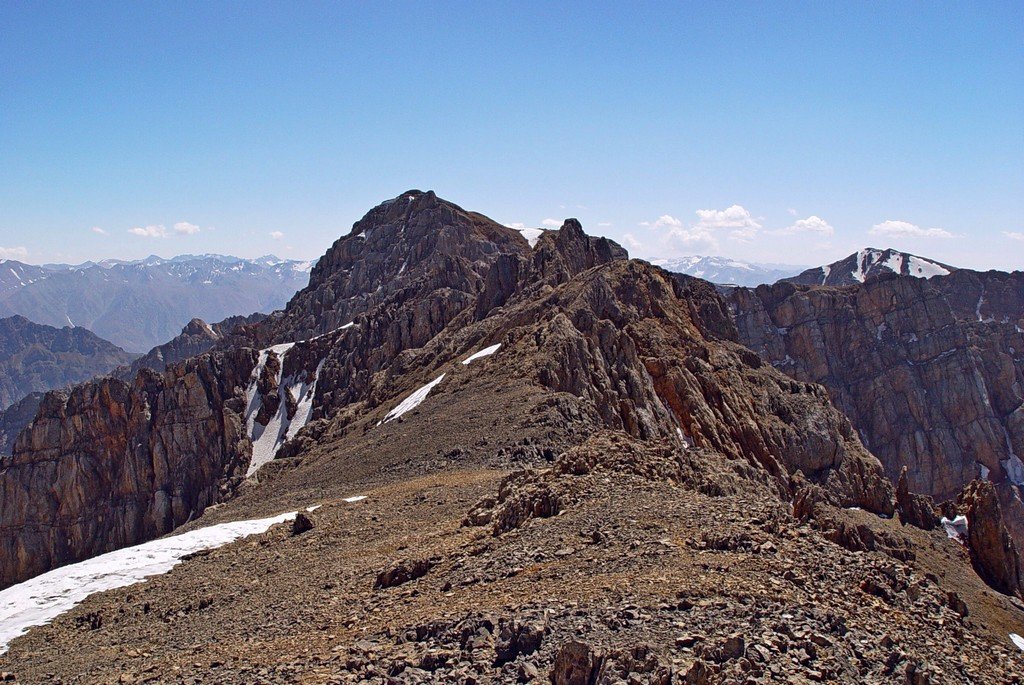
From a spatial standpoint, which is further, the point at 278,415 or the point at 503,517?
the point at 278,415

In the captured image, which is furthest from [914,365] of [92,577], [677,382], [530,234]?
[92,577]

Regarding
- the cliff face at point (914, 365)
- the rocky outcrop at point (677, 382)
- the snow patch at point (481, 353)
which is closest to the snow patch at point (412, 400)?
the snow patch at point (481, 353)

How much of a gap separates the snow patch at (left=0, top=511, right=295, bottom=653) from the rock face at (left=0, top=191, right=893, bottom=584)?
627 inches

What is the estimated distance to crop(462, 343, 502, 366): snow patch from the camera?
194ft

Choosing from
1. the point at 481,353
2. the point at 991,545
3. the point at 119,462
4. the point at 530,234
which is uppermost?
the point at 530,234

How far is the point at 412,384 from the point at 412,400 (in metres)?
9.95

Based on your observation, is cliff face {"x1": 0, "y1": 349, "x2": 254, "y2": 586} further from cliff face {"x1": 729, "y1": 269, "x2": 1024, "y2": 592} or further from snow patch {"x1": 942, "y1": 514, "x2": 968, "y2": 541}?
cliff face {"x1": 729, "y1": 269, "x2": 1024, "y2": 592}

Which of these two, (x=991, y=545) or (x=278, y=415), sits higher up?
(x=278, y=415)

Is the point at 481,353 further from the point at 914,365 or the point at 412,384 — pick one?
the point at 914,365

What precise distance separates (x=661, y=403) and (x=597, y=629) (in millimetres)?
42286

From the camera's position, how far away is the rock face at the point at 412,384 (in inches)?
2162

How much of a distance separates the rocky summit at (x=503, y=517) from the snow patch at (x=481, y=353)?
0.65 meters

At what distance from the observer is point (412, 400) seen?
59.2 metres

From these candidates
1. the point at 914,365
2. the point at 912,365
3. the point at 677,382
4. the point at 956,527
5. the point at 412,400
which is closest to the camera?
the point at 956,527
